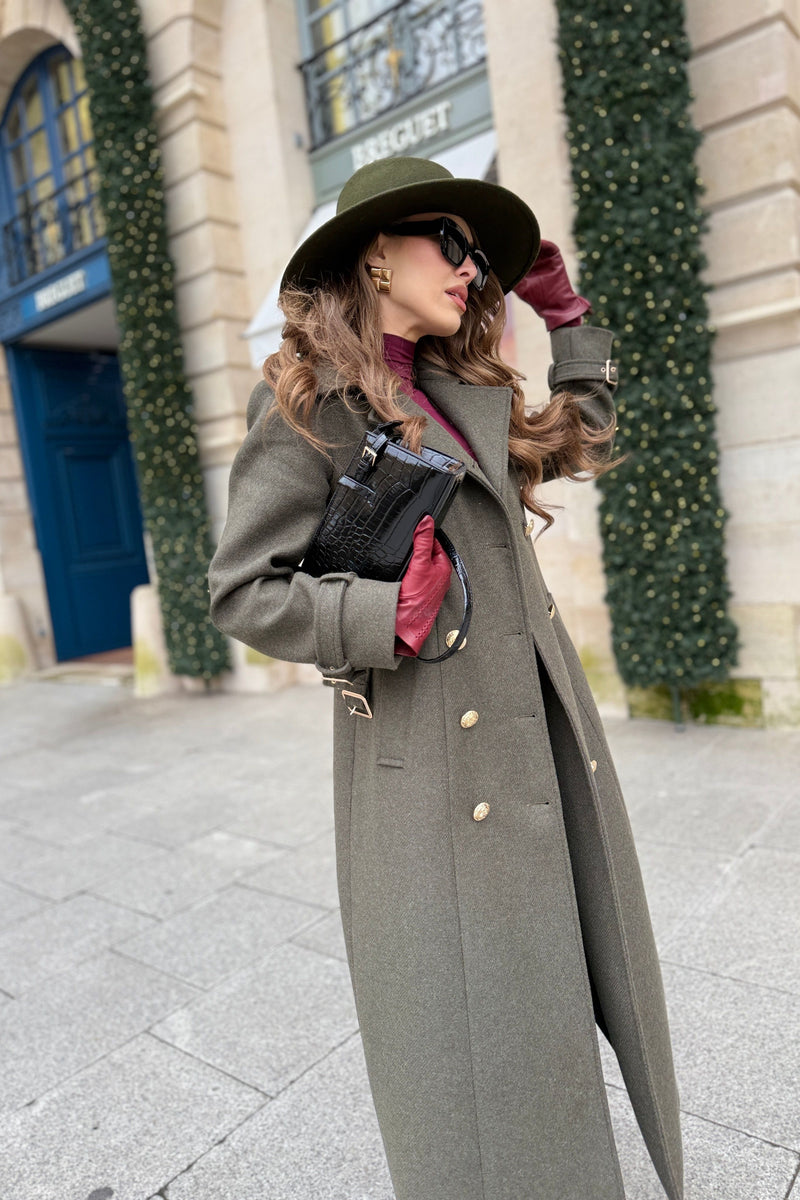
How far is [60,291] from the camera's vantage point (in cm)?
885

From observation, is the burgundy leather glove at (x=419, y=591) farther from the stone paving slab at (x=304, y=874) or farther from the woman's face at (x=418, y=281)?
the stone paving slab at (x=304, y=874)

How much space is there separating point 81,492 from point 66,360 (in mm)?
1653

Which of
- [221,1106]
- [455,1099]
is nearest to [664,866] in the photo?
[221,1106]

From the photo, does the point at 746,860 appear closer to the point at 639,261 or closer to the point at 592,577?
the point at 592,577

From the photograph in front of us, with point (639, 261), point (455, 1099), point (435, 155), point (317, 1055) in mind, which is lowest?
point (317, 1055)

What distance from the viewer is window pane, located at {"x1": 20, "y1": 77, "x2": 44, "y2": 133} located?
9.44 metres

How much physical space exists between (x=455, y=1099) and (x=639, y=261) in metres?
4.47

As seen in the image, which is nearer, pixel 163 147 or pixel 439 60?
pixel 439 60

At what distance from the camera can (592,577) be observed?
5.59 meters

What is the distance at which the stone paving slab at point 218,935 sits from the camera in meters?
3.16

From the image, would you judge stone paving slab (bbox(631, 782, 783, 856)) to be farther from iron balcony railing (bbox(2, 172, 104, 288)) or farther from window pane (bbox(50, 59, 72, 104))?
window pane (bbox(50, 59, 72, 104))

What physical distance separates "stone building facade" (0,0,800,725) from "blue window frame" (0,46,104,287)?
94 millimetres

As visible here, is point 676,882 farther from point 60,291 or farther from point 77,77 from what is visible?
point 77,77

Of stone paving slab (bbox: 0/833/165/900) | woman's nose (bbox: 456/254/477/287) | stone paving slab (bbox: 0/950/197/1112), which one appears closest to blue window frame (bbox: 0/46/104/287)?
stone paving slab (bbox: 0/833/165/900)
